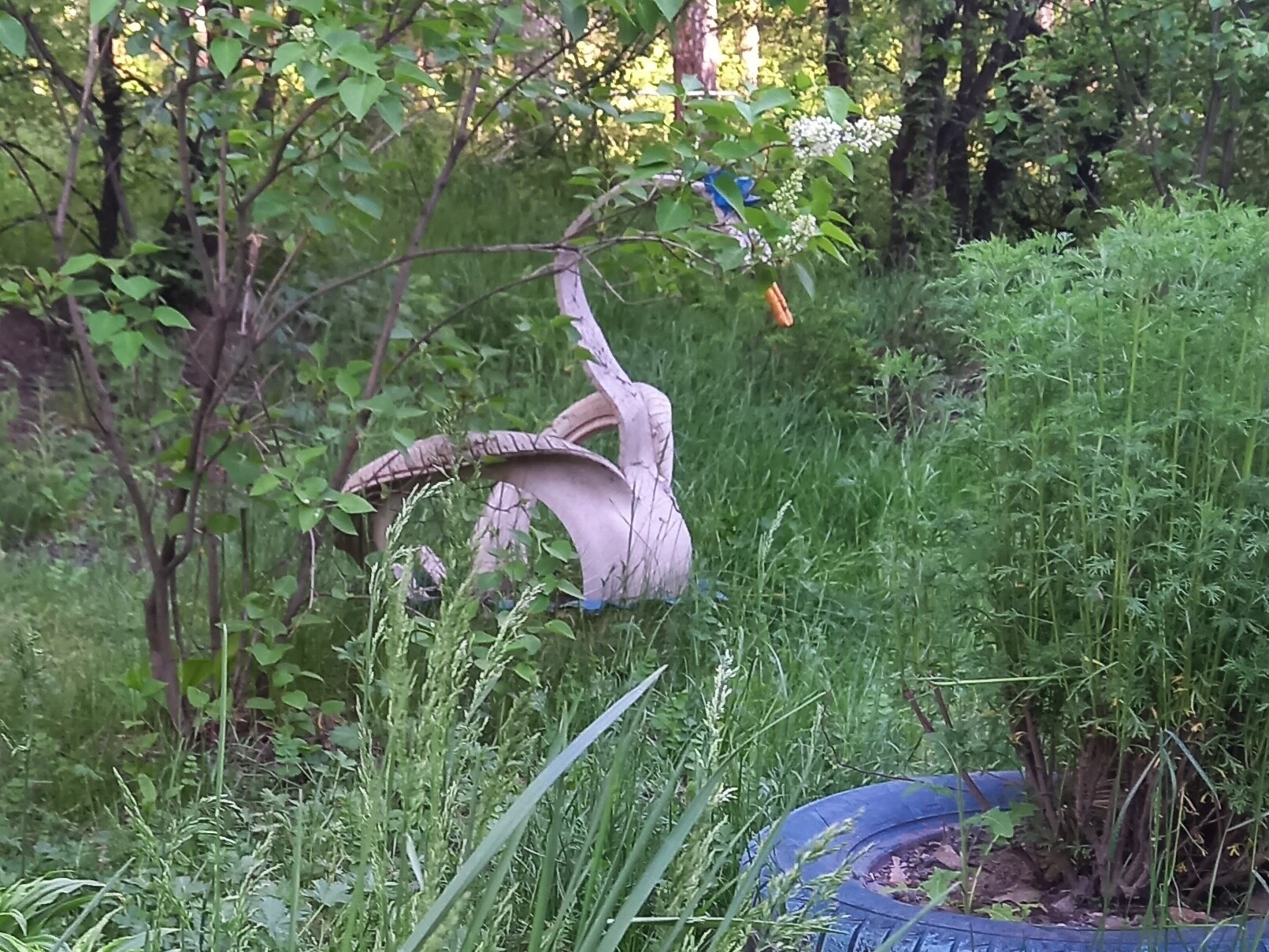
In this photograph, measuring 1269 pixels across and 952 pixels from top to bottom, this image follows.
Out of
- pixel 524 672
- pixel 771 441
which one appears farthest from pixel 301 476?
pixel 771 441

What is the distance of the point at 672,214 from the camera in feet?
7.73

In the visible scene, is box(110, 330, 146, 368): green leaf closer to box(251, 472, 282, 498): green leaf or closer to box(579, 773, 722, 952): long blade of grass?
box(251, 472, 282, 498): green leaf

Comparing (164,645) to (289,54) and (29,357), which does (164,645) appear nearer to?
(289,54)

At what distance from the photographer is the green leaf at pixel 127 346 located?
2.25 metres

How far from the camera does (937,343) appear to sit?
614 centimetres

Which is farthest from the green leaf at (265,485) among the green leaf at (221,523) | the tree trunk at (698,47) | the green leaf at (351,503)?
the tree trunk at (698,47)

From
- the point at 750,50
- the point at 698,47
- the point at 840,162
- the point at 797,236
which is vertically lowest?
the point at 797,236

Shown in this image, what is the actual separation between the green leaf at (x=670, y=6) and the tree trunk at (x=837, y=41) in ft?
15.9

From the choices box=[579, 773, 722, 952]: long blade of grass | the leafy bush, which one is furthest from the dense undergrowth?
the leafy bush

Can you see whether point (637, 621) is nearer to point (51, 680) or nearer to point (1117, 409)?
point (51, 680)

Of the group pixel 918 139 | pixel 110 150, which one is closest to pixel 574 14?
pixel 110 150

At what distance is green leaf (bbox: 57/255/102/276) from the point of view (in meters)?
2.21

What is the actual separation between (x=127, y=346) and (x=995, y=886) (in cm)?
163

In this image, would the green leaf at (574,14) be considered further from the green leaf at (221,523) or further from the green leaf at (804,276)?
the green leaf at (221,523)
